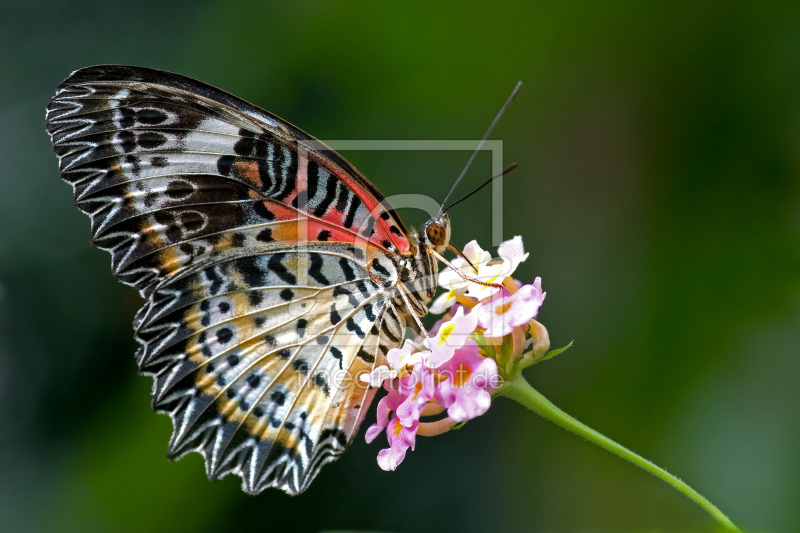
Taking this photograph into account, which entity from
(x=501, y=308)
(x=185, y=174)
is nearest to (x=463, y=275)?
(x=501, y=308)

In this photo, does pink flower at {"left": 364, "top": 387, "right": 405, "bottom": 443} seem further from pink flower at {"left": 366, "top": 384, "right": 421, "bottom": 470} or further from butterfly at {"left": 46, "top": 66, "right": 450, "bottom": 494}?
butterfly at {"left": 46, "top": 66, "right": 450, "bottom": 494}

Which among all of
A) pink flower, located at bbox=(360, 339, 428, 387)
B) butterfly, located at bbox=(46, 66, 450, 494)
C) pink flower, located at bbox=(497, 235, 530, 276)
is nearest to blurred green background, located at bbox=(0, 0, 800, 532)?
butterfly, located at bbox=(46, 66, 450, 494)

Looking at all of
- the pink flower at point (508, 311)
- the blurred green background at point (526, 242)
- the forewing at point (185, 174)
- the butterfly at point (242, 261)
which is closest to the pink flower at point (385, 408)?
the butterfly at point (242, 261)

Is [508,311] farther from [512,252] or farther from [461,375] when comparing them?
[512,252]

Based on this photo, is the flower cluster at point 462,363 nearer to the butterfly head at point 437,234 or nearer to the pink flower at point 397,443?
the pink flower at point 397,443

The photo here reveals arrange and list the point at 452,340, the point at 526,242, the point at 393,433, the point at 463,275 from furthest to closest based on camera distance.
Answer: the point at 526,242 → the point at 463,275 → the point at 393,433 → the point at 452,340

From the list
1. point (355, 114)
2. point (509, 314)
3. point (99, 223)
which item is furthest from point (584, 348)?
point (99, 223)

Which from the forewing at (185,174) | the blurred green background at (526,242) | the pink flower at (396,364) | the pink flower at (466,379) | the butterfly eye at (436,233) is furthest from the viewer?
the blurred green background at (526,242)
